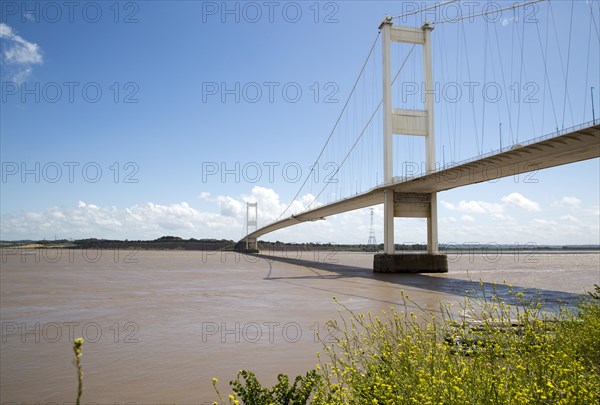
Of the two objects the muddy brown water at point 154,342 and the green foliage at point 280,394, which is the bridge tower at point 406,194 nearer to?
the muddy brown water at point 154,342

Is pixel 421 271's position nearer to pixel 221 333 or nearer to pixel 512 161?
pixel 512 161

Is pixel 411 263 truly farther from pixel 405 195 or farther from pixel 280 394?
pixel 280 394

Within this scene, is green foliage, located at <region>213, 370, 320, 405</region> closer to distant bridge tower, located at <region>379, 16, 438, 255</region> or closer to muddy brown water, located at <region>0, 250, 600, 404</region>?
muddy brown water, located at <region>0, 250, 600, 404</region>

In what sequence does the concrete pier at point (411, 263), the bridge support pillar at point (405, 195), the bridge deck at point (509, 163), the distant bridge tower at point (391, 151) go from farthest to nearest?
1. the distant bridge tower at point (391, 151)
2. the bridge support pillar at point (405, 195)
3. the concrete pier at point (411, 263)
4. the bridge deck at point (509, 163)

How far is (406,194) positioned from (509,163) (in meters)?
11.5

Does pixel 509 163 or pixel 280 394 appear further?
pixel 509 163

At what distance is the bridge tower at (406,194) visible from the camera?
3512 cm

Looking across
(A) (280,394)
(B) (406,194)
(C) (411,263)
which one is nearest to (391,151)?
(B) (406,194)

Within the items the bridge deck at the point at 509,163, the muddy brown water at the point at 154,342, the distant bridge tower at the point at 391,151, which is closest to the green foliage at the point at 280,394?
the muddy brown water at the point at 154,342

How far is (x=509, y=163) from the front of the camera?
26078 mm

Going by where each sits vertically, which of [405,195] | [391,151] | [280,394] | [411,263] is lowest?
[411,263]

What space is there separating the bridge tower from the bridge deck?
108cm

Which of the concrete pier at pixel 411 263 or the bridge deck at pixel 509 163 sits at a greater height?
the bridge deck at pixel 509 163

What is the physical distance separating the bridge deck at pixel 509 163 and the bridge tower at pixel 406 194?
1077 millimetres
